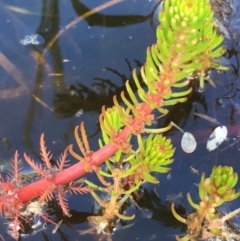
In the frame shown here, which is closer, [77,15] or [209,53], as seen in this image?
[209,53]

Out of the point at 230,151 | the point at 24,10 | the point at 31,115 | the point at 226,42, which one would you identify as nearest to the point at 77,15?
the point at 24,10

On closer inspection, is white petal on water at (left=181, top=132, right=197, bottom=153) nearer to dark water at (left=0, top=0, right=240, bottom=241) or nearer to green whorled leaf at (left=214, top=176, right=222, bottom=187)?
dark water at (left=0, top=0, right=240, bottom=241)

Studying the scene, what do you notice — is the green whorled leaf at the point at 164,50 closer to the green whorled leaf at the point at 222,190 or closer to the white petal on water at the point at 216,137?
the green whorled leaf at the point at 222,190

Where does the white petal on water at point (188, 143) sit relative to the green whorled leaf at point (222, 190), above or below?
below

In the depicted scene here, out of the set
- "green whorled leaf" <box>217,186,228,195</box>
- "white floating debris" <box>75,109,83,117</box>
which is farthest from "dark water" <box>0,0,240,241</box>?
"green whorled leaf" <box>217,186,228,195</box>

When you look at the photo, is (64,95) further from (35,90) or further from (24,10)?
(24,10)

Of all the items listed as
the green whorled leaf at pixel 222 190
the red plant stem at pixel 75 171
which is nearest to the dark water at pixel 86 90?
the red plant stem at pixel 75 171
